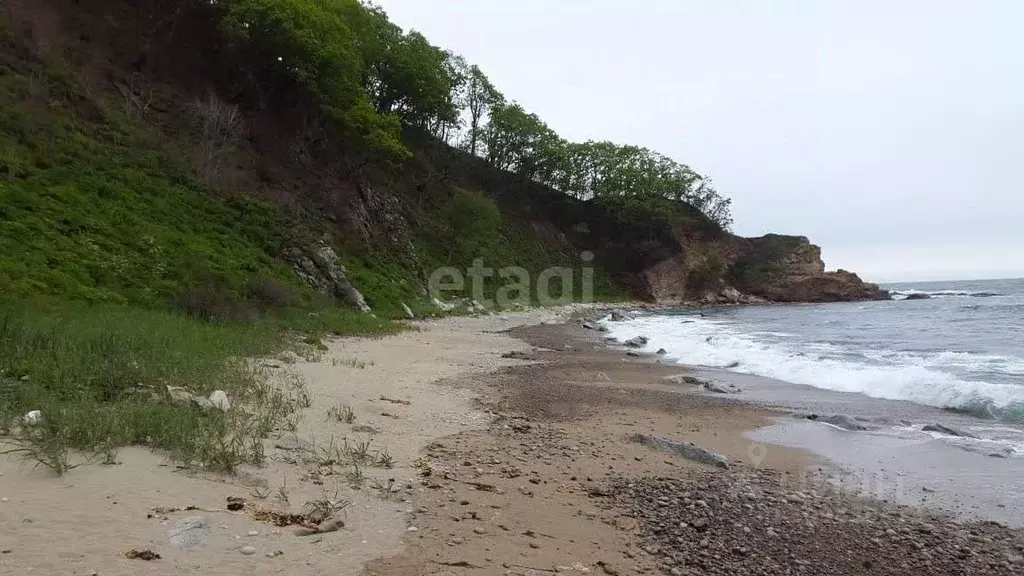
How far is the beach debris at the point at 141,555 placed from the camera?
3.28 metres

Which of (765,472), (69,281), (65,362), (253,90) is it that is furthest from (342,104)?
(765,472)

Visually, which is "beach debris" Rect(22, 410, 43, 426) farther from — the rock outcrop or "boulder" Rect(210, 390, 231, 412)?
the rock outcrop

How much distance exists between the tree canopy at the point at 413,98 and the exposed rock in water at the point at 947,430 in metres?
28.9

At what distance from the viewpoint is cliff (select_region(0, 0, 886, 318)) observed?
48.2ft

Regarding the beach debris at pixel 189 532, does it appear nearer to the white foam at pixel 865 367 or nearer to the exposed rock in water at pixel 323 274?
the white foam at pixel 865 367

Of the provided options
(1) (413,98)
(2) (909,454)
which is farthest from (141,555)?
(1) (413,98)

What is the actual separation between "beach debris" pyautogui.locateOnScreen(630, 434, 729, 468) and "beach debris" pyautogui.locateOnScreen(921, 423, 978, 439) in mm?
4217

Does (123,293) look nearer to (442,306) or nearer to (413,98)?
(442,306)

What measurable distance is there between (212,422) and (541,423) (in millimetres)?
4530

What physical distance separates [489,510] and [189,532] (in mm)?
2231

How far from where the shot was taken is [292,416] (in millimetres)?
A: 6957

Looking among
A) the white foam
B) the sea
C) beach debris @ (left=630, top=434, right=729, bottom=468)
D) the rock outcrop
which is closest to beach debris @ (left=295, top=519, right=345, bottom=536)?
beach debris @ (left=630, top=434, right=729, bottom=468)

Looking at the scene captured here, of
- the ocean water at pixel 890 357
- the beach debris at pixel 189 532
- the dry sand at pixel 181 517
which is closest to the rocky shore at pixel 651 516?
the dry sand at pixel 181 517

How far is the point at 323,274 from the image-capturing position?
72.4 feet
